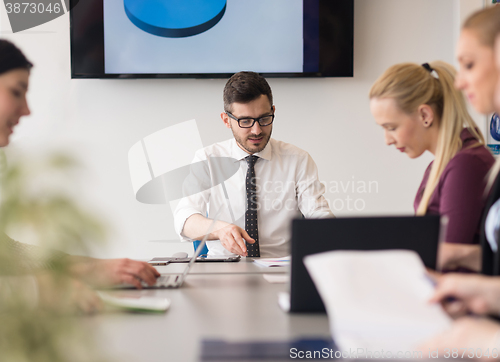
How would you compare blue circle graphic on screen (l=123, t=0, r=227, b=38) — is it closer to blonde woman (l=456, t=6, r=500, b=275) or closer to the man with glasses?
the man with glasses

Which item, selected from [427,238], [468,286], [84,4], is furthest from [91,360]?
[84,4]

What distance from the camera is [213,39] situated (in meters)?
2.78

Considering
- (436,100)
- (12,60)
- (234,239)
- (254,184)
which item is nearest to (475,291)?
(12,60)

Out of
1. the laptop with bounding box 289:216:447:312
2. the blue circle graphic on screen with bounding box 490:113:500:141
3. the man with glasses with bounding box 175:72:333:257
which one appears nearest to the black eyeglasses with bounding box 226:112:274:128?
the man with glasses with bounding box 175:72:333:257

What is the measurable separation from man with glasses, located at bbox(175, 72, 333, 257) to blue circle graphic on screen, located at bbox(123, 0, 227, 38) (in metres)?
0.65

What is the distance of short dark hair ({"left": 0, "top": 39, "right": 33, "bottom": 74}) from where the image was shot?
40cm

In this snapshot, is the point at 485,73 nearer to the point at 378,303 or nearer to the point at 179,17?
the point at 378,303

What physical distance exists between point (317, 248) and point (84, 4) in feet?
8.34

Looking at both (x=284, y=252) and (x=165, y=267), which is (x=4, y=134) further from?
(x=284, y=252)

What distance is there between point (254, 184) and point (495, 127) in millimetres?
1823

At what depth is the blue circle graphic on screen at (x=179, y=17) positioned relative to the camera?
2.75 m

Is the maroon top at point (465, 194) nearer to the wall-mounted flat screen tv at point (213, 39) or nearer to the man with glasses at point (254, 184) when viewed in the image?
the man with glasses at point (254, 184)

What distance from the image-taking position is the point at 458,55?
1.11 meters

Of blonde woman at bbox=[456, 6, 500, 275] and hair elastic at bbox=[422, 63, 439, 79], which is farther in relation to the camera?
hair elastic at bbox=[422, 63, 439, 79]
